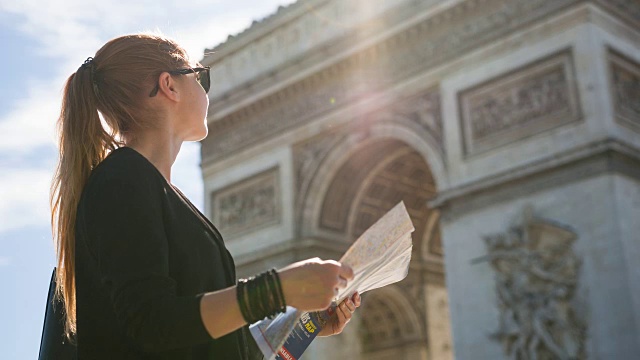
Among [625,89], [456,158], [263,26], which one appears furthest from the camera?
[263,26]

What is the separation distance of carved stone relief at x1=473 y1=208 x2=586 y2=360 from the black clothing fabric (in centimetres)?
1146

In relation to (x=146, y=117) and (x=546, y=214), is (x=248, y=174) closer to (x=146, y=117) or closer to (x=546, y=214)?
(x=546, y=214)

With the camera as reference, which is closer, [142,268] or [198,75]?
[142,268]

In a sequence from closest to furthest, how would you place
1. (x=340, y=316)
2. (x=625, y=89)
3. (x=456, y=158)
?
(x=340, y=316), (x=625, y=89), (x=456, y=158)

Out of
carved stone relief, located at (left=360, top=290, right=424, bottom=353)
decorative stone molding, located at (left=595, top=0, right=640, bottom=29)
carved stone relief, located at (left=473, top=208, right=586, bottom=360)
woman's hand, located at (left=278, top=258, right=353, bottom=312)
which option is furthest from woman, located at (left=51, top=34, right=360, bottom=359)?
carved stone relief, located at (left=360, top=290, right=424, bottom=353)

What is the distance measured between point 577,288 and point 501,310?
128 cm

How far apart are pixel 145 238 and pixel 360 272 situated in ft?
1.41

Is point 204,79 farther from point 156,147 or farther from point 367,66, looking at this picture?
point 367,66

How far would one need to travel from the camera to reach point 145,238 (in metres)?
1.50

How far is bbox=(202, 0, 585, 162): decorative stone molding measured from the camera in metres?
14.3

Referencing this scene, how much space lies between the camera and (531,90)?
44.6 feet

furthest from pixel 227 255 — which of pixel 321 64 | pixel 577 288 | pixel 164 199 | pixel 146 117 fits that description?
pixel 321 64

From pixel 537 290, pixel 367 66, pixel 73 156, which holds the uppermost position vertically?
pixel 367 66

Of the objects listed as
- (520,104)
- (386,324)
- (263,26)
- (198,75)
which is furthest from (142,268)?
(386,324)
